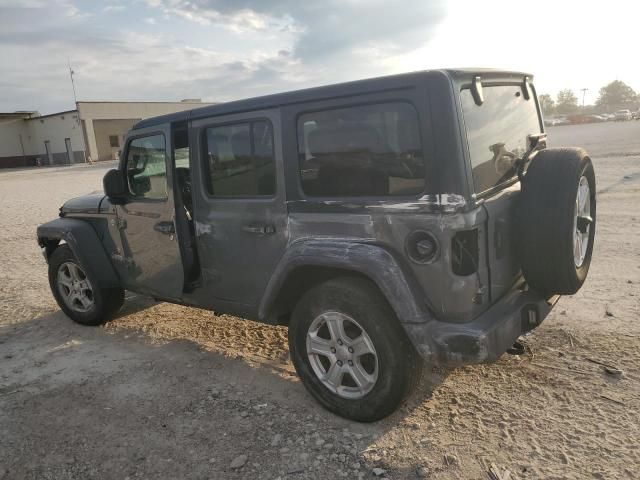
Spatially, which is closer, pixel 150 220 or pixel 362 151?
pixel 362 151

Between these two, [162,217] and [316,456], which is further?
[162,217]

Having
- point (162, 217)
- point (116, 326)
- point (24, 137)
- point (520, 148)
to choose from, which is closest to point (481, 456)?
point (520, 148)

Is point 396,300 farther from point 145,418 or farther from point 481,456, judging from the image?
point 145,418

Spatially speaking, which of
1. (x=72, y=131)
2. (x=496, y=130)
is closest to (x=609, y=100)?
(x=72, y=131)

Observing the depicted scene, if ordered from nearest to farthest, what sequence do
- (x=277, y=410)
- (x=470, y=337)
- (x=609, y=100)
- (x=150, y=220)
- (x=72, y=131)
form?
(x=470, y=337) → (x=277, y=410) → (x=150, y=220) → (x=72, y=131) → (x=609, y=100)

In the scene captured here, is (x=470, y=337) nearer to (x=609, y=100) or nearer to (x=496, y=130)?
(x=496, y=130)

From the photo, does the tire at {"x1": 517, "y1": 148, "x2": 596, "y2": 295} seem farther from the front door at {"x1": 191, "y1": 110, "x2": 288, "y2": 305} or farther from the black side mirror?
the black side mirror

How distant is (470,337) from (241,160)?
1.90m

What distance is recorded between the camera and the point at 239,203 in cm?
349

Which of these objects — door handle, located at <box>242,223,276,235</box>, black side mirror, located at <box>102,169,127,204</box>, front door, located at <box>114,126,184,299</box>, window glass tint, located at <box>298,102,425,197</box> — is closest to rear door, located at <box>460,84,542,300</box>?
window glass tint, located at <box>298,102,425,197</box>

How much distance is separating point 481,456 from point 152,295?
117 inches

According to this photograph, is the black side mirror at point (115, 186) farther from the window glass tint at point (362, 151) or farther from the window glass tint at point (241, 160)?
the window glass tint at point (362, 151)

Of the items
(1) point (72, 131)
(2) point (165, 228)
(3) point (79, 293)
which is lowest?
(3) point (79, 293)

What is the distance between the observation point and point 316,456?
9.34ft
